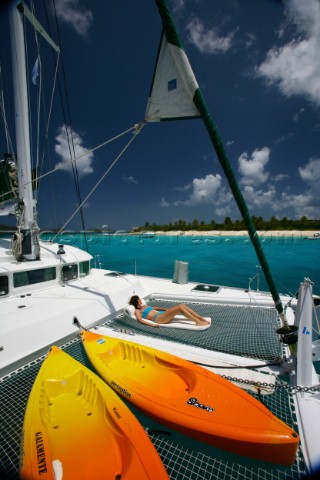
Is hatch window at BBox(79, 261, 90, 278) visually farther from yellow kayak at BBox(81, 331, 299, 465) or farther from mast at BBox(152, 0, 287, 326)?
mast at BBox(152, 0, 287, 326)

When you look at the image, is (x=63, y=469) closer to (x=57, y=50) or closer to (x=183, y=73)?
(x=183, y=73)

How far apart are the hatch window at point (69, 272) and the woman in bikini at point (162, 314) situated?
101 inches

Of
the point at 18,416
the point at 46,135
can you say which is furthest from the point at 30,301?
the point at 46,135

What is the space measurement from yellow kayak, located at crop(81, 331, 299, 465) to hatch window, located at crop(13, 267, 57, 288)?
330 centimetres

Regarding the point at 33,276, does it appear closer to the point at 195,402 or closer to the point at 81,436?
the point at 81,436

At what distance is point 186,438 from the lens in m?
2.69

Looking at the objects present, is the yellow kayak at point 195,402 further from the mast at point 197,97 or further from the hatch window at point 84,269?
the hatch window at point 84,269

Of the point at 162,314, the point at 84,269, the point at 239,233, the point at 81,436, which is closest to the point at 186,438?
the point at 81,436

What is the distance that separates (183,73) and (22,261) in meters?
6.36

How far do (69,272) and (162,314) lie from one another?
3706mm

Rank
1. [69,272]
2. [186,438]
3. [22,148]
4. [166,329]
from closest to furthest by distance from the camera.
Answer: [186,438], [166,329], [22,148], [69,272]

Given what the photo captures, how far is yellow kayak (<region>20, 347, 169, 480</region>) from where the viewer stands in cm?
210

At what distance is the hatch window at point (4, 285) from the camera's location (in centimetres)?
571

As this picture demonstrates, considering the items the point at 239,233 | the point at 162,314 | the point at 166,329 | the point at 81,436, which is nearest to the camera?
the point at 81,436
